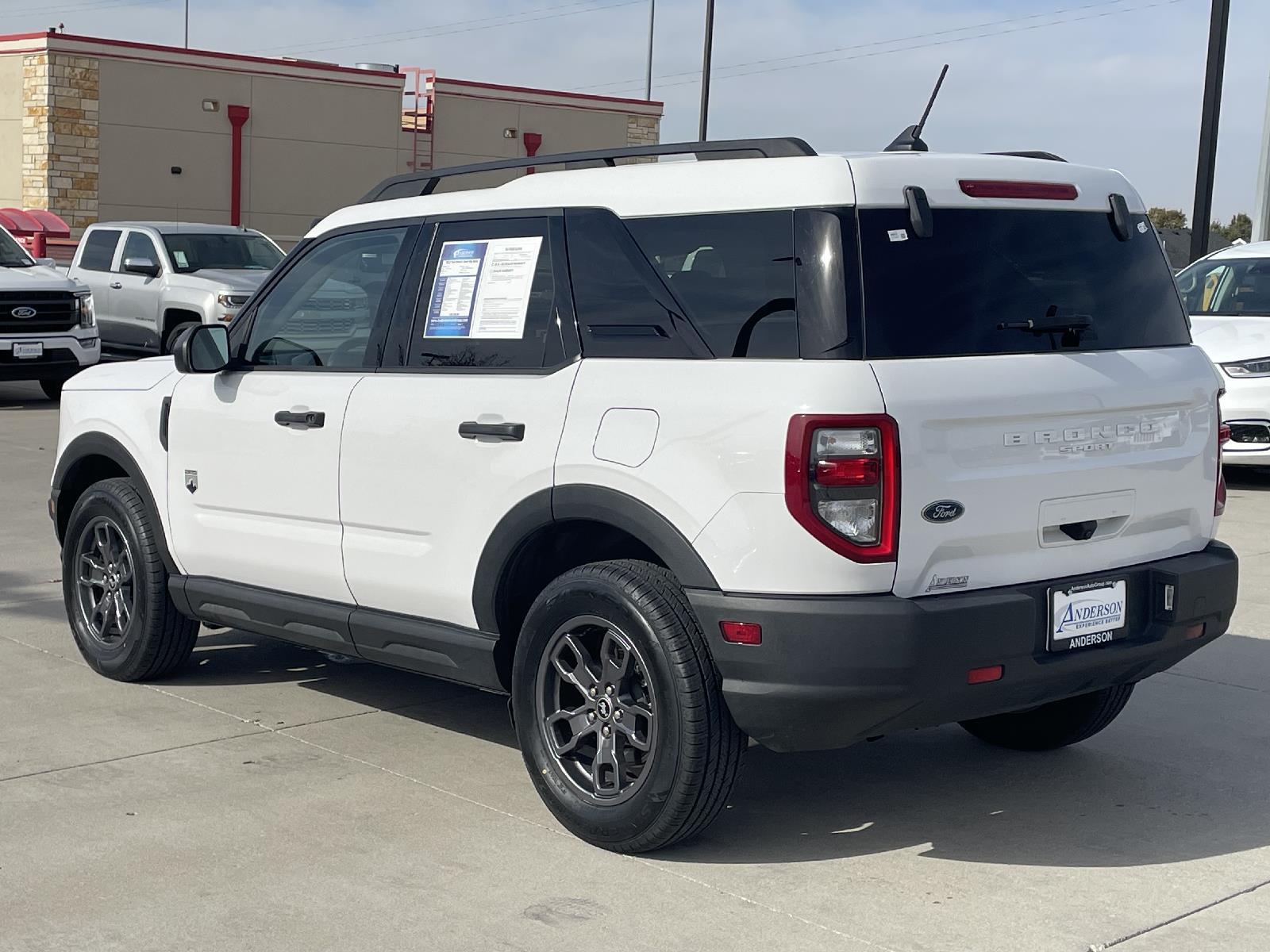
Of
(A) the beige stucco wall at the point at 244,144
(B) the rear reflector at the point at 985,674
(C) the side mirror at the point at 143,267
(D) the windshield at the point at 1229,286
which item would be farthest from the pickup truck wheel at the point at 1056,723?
(A) the beige stucco wall at the point at 244,144

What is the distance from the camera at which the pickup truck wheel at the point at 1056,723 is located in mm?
5465

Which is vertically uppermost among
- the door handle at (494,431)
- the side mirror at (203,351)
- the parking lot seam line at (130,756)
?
the side mirror at (203,351)

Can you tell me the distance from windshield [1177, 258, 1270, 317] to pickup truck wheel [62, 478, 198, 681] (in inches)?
368

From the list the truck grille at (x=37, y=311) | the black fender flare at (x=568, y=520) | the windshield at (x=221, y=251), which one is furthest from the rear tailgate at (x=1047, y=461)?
the windshield at (x=221, y=251)

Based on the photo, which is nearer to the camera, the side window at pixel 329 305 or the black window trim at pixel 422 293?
the black window trim at pixel 422 293

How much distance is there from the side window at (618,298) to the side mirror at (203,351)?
5.24 ft

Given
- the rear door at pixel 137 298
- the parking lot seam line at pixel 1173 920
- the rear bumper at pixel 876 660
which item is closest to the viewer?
the parking lot seam line at pixel 1173 920

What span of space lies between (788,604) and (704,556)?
276 mm

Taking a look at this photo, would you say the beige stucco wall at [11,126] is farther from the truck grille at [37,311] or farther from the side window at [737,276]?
the side window at [737,276]

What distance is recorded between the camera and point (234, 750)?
18.1 feet

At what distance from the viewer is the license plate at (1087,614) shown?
445cm

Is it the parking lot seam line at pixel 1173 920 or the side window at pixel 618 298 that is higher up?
the side window at pixel 618 298

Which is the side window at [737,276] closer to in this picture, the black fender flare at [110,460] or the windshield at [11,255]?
the black fender flare at [110,460]

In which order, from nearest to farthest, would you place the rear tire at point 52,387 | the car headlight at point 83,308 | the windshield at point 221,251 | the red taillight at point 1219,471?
the red taillight at point 1219,471
the car headlight at point 83,308
the rear tire at point 52,387
the windshield at point 221,251
